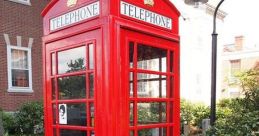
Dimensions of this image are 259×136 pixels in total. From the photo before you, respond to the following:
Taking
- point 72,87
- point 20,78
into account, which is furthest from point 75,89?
point 20,78

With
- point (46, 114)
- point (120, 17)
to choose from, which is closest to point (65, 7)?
point (120, 17)

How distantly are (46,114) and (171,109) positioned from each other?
137cm

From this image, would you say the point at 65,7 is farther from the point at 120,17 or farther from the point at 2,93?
the point at 2,93

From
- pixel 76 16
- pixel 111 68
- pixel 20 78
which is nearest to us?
pixel 111 68

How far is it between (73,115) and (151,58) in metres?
0.97

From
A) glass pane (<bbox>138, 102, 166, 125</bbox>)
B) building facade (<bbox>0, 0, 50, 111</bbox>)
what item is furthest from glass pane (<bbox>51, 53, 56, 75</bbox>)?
building facade (<bbox>0, 0, 50, 111</bbox>)

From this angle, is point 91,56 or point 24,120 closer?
point 91,56

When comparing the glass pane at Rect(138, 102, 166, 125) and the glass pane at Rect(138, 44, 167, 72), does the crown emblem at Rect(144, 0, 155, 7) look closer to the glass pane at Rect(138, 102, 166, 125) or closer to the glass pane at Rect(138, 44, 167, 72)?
the glass pane at Rect(138, 44, 167, 72)

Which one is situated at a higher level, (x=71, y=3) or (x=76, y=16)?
(x=71, y=3)

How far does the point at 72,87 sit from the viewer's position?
304 cm

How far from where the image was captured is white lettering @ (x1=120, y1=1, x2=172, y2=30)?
9.39 feet

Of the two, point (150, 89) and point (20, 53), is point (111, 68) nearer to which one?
point (150, 89)

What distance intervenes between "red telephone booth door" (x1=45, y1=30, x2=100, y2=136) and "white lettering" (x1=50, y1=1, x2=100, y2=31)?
0.16m

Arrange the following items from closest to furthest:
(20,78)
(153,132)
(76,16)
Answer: (76,16), (153,132), (20,78)
